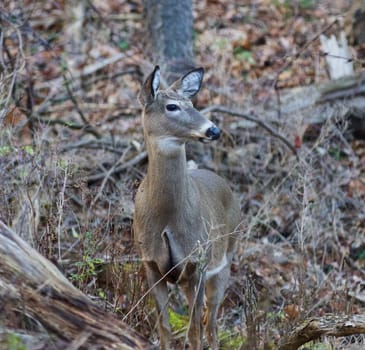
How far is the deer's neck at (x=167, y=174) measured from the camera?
5.65 m

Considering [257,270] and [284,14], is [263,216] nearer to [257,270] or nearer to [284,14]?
[257,270]

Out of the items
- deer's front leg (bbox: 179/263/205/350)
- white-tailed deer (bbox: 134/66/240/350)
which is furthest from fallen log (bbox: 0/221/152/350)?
deer's front leg (bbox: 179/263/205/350)

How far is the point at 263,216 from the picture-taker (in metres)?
8.98

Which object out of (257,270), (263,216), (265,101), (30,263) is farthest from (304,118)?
(30,263)

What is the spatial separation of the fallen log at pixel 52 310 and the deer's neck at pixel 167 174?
1.51m

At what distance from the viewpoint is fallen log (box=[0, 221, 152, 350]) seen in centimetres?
402

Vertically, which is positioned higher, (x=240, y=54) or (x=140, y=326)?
(x=240, y=54)

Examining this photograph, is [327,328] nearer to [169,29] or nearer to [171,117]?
[171,117]

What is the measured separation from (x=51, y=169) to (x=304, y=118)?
398 cm

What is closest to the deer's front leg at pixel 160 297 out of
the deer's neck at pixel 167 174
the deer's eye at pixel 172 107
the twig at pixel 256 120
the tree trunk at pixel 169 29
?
the deer's neck at pixel 167 174

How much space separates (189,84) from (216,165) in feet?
11.5

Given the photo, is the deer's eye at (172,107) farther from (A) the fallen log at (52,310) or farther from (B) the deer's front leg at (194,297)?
(A) the fallen log at (52,310)

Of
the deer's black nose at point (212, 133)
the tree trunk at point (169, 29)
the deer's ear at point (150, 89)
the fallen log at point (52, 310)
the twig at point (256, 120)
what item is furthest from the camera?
the tree trunk at point (169, 29)

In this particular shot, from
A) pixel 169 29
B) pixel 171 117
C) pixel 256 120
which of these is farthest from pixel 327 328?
pixel 169 29
